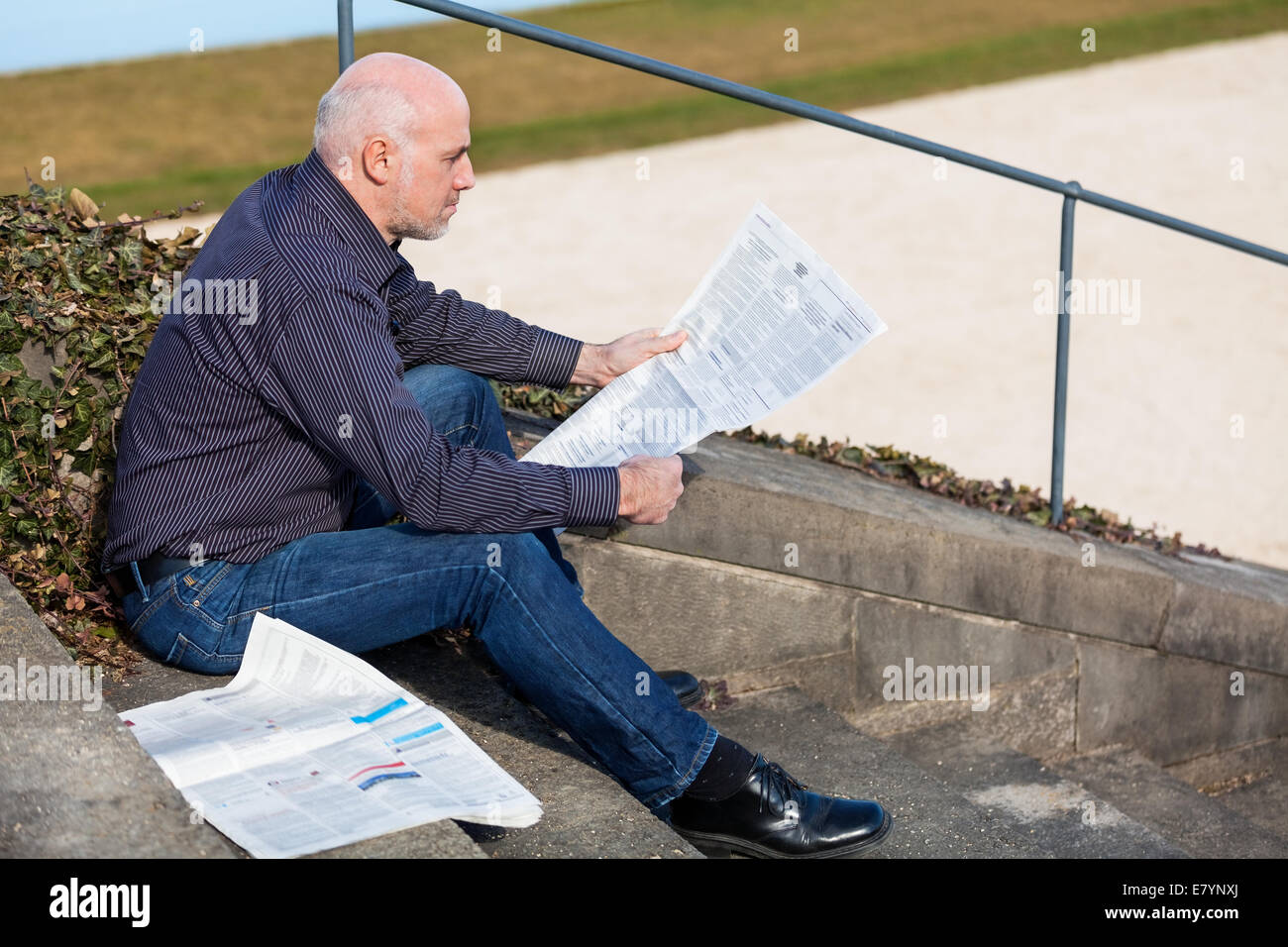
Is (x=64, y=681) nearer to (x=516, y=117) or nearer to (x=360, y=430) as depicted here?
(x=360, y=430)

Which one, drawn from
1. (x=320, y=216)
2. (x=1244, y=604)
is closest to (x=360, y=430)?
(x=320, y=216)

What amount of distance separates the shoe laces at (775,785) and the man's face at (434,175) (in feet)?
3.36

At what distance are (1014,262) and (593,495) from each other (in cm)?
785

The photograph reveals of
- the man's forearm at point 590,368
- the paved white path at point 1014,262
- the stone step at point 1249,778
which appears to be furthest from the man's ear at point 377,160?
the paved white path at point 1014,262

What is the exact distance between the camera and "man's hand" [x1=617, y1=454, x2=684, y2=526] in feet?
7.34

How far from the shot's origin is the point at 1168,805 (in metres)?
3.29

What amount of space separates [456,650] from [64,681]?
2.91 feet

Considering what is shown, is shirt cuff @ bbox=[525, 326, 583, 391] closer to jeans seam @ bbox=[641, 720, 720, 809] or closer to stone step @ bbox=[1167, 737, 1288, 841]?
jeans seam @ bbox=[641, 720, 720, 809]

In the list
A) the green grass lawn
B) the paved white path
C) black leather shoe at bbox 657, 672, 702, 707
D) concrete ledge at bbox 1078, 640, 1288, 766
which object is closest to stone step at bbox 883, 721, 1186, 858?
concrete ledge at bbox 1078, 640, 1288, 766

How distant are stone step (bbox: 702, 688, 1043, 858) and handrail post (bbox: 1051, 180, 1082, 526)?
95cm

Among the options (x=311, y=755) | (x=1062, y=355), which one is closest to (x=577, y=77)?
(x=1062, y=355)

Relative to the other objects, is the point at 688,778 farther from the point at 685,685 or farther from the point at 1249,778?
the point at 1249,778

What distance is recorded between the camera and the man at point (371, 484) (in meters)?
2.09
